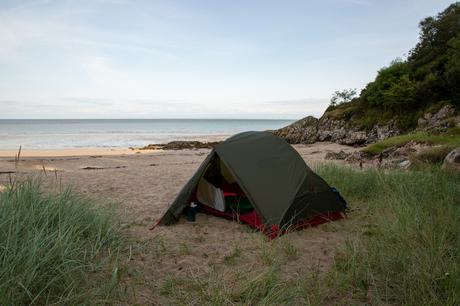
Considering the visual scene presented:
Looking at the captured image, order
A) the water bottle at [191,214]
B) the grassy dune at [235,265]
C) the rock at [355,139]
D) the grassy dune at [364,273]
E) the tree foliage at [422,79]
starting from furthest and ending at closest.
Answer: the rock at [355,139], the tree foliage at [422,79], the water bottle at [191,214], the grassy dune at [364,273], the grassy dune at [235,265]

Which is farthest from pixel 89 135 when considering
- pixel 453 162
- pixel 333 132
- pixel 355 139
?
pixel 453 162

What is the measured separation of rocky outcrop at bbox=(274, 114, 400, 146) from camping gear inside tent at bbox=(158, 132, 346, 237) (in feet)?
52.1

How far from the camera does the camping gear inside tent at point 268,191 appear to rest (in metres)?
5.00

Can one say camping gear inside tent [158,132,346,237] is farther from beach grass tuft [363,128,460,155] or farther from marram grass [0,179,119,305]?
beach grass tuft [363,128,460,155]

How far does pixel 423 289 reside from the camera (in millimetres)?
2752

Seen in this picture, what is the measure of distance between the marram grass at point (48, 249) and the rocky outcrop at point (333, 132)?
18.9 metres

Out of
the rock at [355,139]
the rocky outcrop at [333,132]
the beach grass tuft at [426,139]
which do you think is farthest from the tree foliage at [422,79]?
the beach grass tuft at [426,139]

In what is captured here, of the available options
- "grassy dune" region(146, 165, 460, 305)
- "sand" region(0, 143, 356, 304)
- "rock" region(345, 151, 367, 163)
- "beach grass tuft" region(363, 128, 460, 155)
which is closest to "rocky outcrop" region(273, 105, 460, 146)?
"beach grass tuft" region(363, 128, 460, 155)

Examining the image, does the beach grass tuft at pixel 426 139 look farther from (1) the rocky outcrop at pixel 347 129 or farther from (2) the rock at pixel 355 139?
(2) the rock at pixel 355 139

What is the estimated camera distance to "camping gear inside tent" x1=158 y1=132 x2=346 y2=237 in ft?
16.4

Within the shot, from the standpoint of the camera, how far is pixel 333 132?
76.7ft

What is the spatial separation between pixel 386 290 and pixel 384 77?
21.5 m

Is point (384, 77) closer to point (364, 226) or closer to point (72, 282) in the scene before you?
point (364, 226)

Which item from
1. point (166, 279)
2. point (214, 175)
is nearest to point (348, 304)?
point (166, 279)
